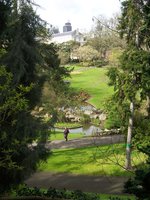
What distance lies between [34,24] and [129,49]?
249 inches

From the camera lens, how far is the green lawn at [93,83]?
53.5m

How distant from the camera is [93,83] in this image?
2527 inches

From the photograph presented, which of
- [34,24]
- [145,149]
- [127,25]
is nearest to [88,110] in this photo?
[127,25]

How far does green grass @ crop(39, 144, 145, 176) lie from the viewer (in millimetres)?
19078

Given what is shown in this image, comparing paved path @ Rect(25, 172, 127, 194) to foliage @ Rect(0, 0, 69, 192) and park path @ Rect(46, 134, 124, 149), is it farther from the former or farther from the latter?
park path @ Rect(46, 134, 124, 149)

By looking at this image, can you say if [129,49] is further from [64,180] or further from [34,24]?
[64,180]

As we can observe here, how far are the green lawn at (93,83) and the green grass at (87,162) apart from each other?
26.3 m

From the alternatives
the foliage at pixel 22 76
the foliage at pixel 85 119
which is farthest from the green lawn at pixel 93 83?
the foliage at pixel 22 76

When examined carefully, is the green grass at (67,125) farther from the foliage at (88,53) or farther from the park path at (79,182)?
the foliage at (88,53)

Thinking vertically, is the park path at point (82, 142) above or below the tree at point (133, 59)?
below

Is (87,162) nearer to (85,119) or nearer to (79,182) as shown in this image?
(79,182)

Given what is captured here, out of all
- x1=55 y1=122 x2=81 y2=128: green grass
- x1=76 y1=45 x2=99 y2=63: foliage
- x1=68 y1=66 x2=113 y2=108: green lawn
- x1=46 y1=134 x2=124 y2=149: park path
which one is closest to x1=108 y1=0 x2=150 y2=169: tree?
x1=46 y1=134 x2=124 y2=149: park path

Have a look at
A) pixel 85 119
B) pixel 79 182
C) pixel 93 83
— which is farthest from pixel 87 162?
pixel 93 83

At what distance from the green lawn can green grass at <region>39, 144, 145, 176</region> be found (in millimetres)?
26348
